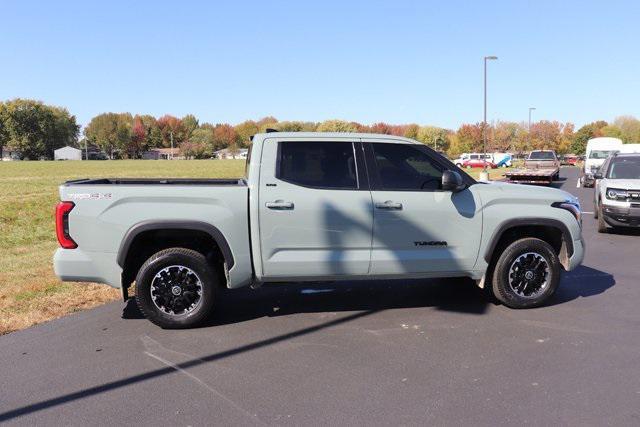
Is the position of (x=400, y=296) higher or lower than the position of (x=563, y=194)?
lower

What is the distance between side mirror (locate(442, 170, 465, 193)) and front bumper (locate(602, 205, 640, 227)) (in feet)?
23.5

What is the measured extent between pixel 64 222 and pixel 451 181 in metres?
3.72

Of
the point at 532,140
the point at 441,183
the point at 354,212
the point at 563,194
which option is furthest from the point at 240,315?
the point at 532,140

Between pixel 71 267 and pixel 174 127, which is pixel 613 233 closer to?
pixel 71 267

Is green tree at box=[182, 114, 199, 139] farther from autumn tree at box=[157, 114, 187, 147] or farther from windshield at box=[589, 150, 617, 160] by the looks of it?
windshield at box=[589, 150, 617, 160]

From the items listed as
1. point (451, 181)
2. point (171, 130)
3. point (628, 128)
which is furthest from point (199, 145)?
point (451, 181)

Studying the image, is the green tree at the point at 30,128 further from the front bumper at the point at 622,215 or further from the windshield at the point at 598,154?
the front bumper at the point at 622,215

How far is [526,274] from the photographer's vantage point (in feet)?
19.3

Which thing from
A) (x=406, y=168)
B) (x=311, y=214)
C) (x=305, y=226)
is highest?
(x=406, y=168)

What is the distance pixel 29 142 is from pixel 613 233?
5469 inches

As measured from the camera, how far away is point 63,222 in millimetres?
5141

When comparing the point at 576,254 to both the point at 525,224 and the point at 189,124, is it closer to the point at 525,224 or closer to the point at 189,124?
the point at 525,224

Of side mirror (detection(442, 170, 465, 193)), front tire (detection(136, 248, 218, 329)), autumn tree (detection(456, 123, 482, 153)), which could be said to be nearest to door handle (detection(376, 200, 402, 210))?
side mirror (detection(442, 170, 465, 193))

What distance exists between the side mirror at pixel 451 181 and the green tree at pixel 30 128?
139513 millimetres
